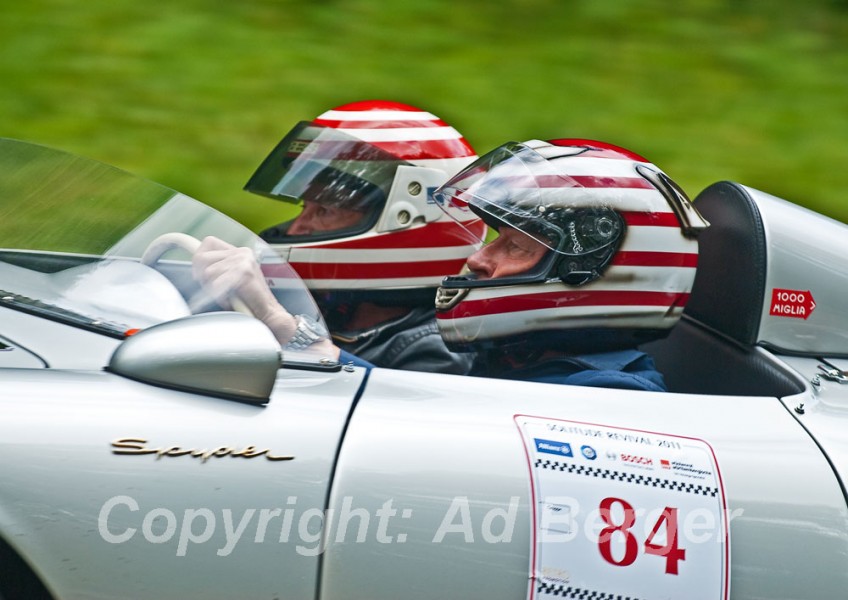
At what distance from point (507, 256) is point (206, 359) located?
101 cm

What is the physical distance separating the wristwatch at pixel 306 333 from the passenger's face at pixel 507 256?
483 mm

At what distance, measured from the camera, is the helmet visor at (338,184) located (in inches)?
136

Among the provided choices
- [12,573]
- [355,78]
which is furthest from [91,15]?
[12,573]

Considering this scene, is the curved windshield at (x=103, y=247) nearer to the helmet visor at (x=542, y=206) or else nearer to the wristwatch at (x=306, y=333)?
the wristwatch at (x=306, y=333)

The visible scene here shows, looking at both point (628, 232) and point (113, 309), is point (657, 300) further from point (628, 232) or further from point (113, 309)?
point (113, 309)

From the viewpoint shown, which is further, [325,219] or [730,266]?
[325,219]

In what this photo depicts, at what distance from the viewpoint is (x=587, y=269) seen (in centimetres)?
268

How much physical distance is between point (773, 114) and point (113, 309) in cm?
583

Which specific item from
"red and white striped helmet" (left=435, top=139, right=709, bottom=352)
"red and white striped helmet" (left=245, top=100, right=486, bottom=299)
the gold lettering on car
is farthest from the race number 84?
"red and white striped helmet" (left=245, top=100, right=486, bottom=299)

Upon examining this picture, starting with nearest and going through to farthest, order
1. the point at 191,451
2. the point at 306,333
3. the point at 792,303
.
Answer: the point at 191,451 → the point at 306,333 → the point at 792,303

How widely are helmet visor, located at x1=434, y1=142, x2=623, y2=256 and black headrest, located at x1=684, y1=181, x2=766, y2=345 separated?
327 mm

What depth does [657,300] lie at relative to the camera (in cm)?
271

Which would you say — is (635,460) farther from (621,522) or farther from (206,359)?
(206,359)

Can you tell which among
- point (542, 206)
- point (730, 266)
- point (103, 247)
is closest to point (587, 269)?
point (542, 206)
